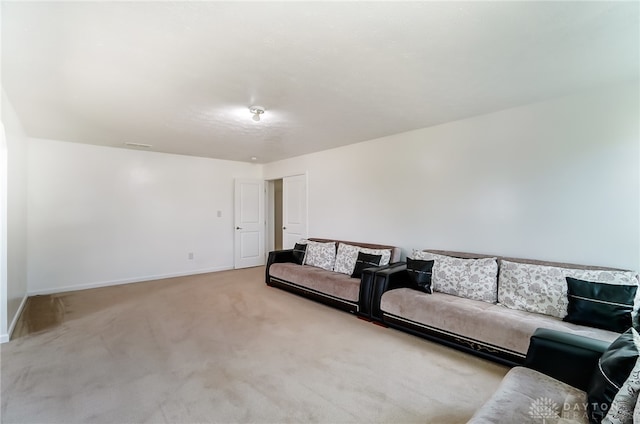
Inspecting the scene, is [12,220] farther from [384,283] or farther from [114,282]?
[384,283]

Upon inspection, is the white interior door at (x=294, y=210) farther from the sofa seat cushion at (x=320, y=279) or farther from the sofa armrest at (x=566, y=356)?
the sofa armrest at (x=566, y=356)

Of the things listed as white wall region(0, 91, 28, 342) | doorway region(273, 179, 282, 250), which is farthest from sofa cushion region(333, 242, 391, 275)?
white wall region(0, 91, 28, 342)

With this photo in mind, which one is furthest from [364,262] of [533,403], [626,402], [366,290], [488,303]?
[626,402]

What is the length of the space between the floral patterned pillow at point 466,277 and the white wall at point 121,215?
449cm

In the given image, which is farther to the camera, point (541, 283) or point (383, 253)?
point (383, 253)

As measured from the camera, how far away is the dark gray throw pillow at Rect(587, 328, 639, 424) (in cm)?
119

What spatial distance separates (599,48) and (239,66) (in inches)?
98.3

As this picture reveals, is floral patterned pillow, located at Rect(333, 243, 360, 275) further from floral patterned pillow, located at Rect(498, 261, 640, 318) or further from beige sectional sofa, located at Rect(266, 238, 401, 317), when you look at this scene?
floral patterned pillow, located at Rect(498, 261, 640, 318)

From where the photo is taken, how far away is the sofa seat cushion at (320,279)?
3704 mm

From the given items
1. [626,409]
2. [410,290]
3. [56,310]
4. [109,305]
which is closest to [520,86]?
[410,290]

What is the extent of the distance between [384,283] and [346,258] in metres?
1.04

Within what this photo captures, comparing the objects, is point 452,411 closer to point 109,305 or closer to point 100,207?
point 109,305

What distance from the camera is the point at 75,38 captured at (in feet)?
6.10

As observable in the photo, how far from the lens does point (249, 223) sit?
6.61 m
